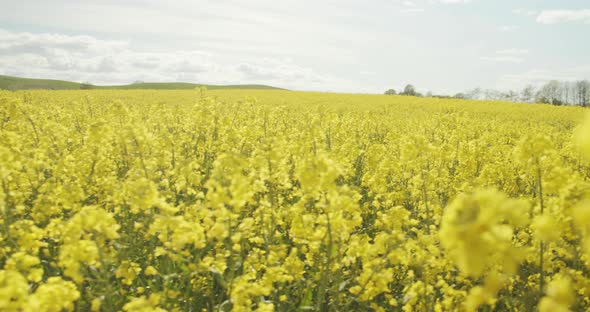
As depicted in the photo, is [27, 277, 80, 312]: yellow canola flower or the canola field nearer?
the canola field

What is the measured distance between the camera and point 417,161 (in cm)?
543

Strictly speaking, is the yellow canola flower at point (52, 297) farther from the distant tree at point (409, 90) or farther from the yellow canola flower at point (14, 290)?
the distant tree at point (409, 90)

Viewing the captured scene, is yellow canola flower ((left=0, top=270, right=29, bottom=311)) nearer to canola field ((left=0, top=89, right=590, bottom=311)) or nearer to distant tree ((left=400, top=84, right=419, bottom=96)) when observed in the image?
canola field ((left=0, top=89, right=590, bottom=311))

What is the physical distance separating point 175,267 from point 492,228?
11.8ft

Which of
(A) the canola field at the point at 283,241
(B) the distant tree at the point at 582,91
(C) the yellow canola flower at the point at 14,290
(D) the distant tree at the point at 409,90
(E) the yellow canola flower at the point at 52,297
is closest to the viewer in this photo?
(A) the canola field at the point at 283,241

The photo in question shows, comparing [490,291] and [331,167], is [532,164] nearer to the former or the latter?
[331,167]

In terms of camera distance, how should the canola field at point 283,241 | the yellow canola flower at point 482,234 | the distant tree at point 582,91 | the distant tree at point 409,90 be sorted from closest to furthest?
the yellow canola flower at point 482,234 < the canola field at point 283,241 < the distant tree at point 409,90 < the distant tree at point 582,91

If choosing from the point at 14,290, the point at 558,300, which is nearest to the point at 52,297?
the point at 14,290

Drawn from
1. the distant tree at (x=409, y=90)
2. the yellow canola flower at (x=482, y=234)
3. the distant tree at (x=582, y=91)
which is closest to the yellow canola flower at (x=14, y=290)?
the yellow canola flower at (x=482, y=234)

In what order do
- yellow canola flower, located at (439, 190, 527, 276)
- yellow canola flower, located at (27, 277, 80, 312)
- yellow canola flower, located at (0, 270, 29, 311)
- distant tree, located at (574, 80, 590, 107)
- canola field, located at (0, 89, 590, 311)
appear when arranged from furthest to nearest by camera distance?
1. distant tree, located at (574, 80, 590, 107)
2. yellow canola flower, located at (27, 277, 80, 312)
3. yellow canola flower, located at (0, 270, 29, 311)
4. canola field, located at (0, 89, 590, 311)
5. yellow canola flower, located at (439, 190, 527, 276)

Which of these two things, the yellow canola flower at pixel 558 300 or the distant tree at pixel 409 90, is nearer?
the yellow canola flower at pixel 558 300

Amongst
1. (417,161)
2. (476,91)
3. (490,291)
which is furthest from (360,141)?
(476,91)

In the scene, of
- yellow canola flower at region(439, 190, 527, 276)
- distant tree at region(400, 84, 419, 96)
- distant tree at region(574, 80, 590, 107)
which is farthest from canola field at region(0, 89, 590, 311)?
distant tree at region(574, 80, 590, 107)

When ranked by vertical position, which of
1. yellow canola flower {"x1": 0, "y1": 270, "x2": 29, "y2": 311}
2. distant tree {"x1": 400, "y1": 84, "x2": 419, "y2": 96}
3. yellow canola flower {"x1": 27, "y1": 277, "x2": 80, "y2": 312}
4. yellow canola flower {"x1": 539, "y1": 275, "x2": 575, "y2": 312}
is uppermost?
distant tree {"x1": 400, "y1": 84, "x2": 419, "y2": 96}
